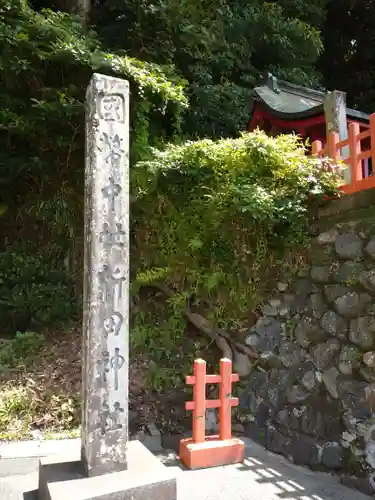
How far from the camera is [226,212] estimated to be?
570cm

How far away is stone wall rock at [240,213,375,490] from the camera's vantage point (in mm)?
4414

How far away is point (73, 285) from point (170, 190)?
113 inches

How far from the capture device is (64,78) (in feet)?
24.9

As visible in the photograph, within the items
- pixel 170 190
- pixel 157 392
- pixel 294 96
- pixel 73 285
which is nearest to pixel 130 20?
pixel 294 96

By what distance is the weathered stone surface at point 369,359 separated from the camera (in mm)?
4312

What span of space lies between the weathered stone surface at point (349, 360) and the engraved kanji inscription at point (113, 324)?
110 inches

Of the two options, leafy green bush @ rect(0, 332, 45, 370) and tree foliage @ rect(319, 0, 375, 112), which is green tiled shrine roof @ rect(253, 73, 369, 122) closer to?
tree foliage @ rect(319, 0, 375, 112)

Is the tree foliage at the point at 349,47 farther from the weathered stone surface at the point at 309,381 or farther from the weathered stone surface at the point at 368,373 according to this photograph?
the weathered stone surface at the point at 368,373

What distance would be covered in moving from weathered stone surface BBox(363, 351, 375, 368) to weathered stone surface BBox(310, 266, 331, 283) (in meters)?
1.04

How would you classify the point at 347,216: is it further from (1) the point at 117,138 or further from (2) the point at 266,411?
(1) the point at 117,138

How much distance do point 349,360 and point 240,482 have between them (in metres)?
1.70

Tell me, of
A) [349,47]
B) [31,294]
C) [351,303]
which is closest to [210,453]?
[351,303]

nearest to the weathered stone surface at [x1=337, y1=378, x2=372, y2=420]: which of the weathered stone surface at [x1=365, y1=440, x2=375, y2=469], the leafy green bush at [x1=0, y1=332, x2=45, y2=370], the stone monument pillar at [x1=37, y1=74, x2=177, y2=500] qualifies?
the weathered stone surface at [x1=365, y1=440, x2=375, y2=469]

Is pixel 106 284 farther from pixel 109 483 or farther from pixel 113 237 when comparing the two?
pixel 109 483
